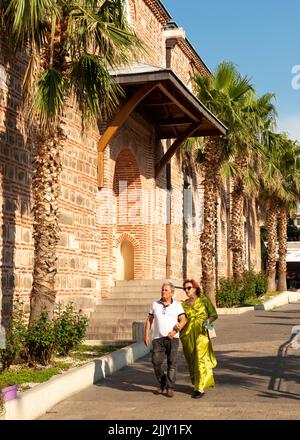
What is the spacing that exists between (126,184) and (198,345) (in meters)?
11.7

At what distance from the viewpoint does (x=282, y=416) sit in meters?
7.05

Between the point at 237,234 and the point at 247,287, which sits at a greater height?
the point at 237,234

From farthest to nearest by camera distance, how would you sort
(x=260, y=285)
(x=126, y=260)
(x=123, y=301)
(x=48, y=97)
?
(x=260, y=285)
(x=126, y=260)
(x=123, y=301)
(x=48, y=97)

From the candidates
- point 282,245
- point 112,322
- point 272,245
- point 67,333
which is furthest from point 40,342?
point 282,245

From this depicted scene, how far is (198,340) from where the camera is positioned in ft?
28.2

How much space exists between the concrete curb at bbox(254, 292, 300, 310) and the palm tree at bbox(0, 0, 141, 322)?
15.3 metres

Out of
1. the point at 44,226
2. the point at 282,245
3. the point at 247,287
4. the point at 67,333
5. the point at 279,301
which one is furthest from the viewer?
the point at 282,245

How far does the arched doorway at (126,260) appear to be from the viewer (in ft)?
66.1

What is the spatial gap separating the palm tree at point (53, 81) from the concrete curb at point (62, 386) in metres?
1.33

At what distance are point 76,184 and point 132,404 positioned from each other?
8.37 m

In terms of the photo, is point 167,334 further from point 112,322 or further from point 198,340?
point 112,322

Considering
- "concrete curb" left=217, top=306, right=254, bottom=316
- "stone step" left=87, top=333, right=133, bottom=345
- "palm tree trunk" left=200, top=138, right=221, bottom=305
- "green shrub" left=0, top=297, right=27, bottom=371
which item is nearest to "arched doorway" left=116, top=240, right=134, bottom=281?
"palm tree trunk" left=200, top=138, right=221, bottom=305

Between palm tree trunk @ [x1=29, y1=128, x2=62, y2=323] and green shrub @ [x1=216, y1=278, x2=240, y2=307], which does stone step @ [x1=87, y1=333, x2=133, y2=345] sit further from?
green shrub @ [x1=216, y1=278, x2=240, y2=307]
